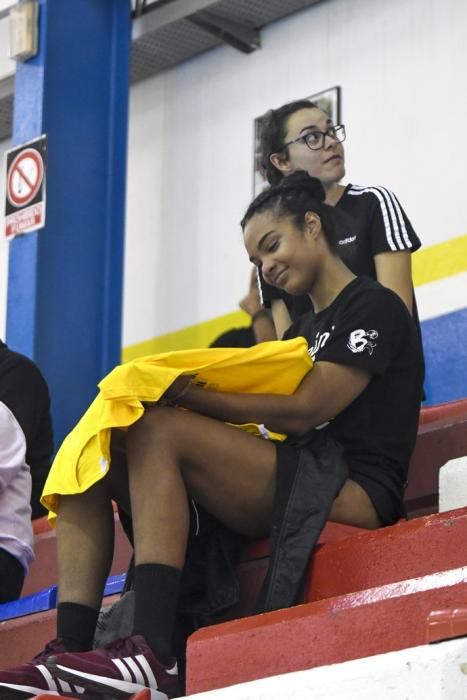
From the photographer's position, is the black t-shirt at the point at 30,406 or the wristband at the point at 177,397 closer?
the wristband at the point at 177,397

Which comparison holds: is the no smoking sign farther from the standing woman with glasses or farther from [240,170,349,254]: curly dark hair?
[240,170,349,254]: curly dark hair

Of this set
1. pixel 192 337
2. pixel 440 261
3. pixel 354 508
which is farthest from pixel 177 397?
pixel 192 337

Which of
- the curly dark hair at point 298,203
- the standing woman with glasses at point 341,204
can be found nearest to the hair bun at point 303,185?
the curly dark hair at point 298,203

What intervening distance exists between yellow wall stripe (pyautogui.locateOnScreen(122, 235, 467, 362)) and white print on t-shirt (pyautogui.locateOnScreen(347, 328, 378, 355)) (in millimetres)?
2030

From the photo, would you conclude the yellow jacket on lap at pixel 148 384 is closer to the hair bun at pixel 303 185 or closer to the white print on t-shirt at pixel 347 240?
the hair bun at pixel 303 185

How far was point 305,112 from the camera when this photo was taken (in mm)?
2980

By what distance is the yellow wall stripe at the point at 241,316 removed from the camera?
13.8 ft

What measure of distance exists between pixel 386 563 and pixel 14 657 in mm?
872

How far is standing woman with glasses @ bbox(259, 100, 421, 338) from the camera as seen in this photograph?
271 centimetres

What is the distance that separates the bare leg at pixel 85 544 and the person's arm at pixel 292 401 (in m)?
0.19

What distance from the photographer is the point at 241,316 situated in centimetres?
482

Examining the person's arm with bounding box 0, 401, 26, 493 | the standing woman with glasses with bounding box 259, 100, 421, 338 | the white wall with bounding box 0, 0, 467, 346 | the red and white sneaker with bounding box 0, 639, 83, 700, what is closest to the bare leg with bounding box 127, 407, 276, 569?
the red and white sneaker with bounding box 0, 639, 83, 700

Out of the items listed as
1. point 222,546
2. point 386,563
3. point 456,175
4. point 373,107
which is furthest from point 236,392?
point 373,107

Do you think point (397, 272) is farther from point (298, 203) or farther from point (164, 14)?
point (164, 14)
